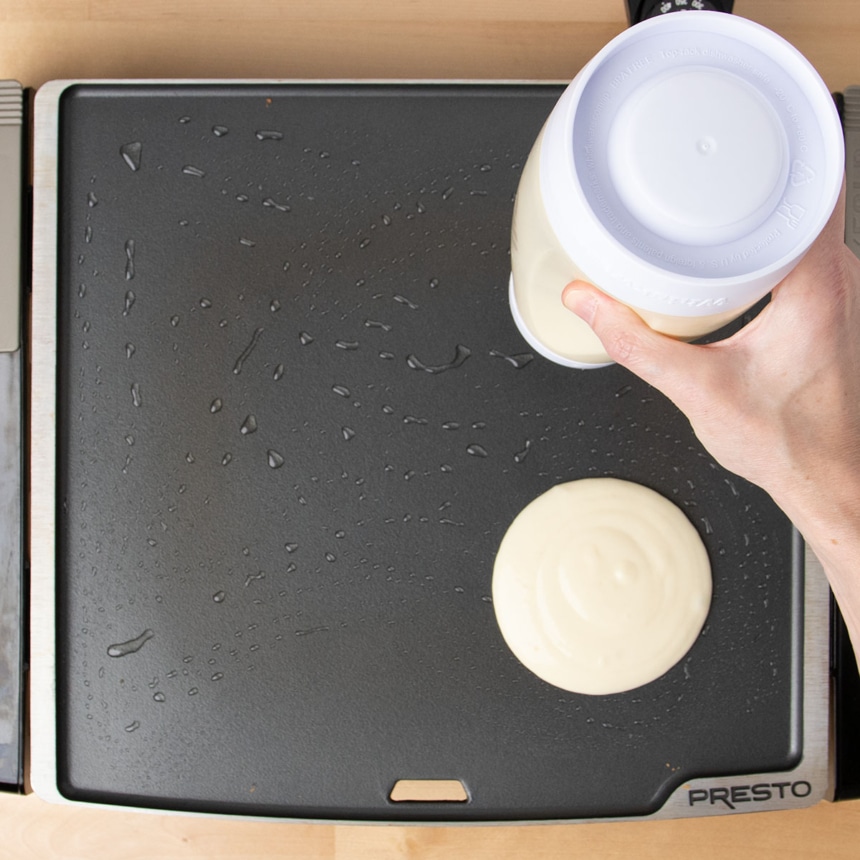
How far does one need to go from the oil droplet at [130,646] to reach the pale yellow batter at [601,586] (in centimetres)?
25

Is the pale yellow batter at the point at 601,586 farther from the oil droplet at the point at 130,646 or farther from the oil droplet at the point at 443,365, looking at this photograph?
the oil droplet at the point at 130,646

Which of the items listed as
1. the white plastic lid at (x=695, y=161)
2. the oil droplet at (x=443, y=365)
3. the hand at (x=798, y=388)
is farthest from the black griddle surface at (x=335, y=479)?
the white plastic lid at (x=695, y=161)

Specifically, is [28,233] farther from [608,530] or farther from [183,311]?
[608,530]

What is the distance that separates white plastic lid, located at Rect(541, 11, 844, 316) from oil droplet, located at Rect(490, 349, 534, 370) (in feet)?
0.72

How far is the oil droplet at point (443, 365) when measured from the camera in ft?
1.77

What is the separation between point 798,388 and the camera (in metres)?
0.41

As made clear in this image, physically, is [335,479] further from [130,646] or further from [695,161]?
[695,161]

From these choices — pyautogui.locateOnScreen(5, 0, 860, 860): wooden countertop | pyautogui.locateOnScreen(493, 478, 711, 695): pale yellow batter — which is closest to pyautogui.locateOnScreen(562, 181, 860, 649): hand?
pyautogui.locateOnScreen(493, 478, 711, 695): pale yellow batter

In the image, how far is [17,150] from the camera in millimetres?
543

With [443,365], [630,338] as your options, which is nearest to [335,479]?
[443,365]

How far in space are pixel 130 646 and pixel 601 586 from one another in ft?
1.12

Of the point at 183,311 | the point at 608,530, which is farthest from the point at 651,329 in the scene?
the point at 183,311

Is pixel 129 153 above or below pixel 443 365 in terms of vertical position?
above

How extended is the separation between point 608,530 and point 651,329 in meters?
0.21
